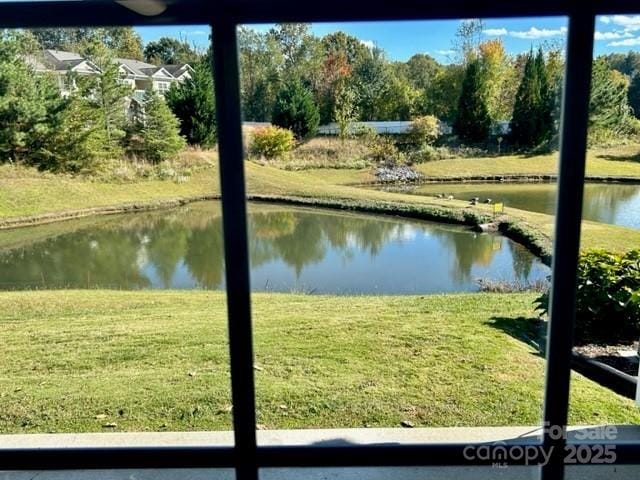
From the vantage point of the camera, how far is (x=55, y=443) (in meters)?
1.76

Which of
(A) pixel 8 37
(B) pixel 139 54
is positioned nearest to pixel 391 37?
(B) pixel 139 54

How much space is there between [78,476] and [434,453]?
3.90 feet

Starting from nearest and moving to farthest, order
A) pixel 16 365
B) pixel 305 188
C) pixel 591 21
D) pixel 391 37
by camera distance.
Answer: pixel 591 21 < pixel 391 37 < pixel 305 188 < pixel 16 365

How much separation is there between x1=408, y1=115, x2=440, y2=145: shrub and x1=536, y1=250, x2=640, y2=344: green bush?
2.61 feet

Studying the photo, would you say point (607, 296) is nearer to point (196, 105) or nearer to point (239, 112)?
point (239, 112)

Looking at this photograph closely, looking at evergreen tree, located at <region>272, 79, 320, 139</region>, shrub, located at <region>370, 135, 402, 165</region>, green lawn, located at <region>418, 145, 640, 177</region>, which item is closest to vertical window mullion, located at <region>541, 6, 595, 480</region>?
green lawn, located at <region>418, 145, 640, 177</region>

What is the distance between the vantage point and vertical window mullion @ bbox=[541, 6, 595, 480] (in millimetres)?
1160

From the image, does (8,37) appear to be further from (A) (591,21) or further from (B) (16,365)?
(A) (591,21)

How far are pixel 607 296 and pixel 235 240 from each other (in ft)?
5.33

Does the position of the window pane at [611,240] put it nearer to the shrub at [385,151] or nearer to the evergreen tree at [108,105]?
the shrub at [385,151]

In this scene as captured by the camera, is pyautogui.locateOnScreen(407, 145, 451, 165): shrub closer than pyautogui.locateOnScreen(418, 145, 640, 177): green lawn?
No

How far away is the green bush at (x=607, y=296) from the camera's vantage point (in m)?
1.91

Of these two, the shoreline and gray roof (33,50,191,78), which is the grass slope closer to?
the shoreline

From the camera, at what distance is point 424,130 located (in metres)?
1.66
